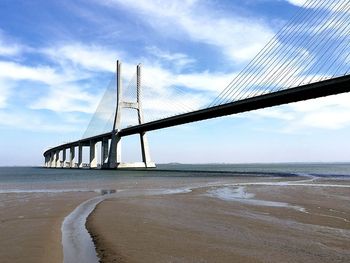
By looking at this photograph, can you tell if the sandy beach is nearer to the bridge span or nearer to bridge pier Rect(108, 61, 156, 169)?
the bridge span

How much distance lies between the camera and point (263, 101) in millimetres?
51562

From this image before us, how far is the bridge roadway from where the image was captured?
42.9 meters

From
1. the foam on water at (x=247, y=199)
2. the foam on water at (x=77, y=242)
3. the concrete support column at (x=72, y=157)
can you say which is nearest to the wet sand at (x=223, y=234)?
the foam on water at (x=77, y=242)

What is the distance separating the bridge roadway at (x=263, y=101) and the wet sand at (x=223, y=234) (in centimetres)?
3186

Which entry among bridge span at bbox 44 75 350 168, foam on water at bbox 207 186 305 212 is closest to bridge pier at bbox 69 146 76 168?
bridge span at bbox 44 75 350 168

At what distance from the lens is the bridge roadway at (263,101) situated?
141 ft

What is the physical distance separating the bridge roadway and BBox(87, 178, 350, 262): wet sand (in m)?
31.9

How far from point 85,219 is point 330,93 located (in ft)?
130

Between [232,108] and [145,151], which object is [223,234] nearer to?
[232,108]

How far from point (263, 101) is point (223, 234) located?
44.5 meters

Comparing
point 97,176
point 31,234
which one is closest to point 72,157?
point 97,176

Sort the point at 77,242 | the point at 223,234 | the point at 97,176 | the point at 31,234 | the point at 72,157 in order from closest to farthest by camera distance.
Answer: the point at 77,242 → the point at 223,234 → the point at 31,234 → the point at 97,176 → the point at 72,157

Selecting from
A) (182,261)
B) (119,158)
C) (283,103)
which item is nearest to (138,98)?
(119,158)

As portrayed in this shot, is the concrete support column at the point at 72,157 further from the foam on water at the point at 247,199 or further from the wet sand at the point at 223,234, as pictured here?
the wet sand at the point at 223,234
